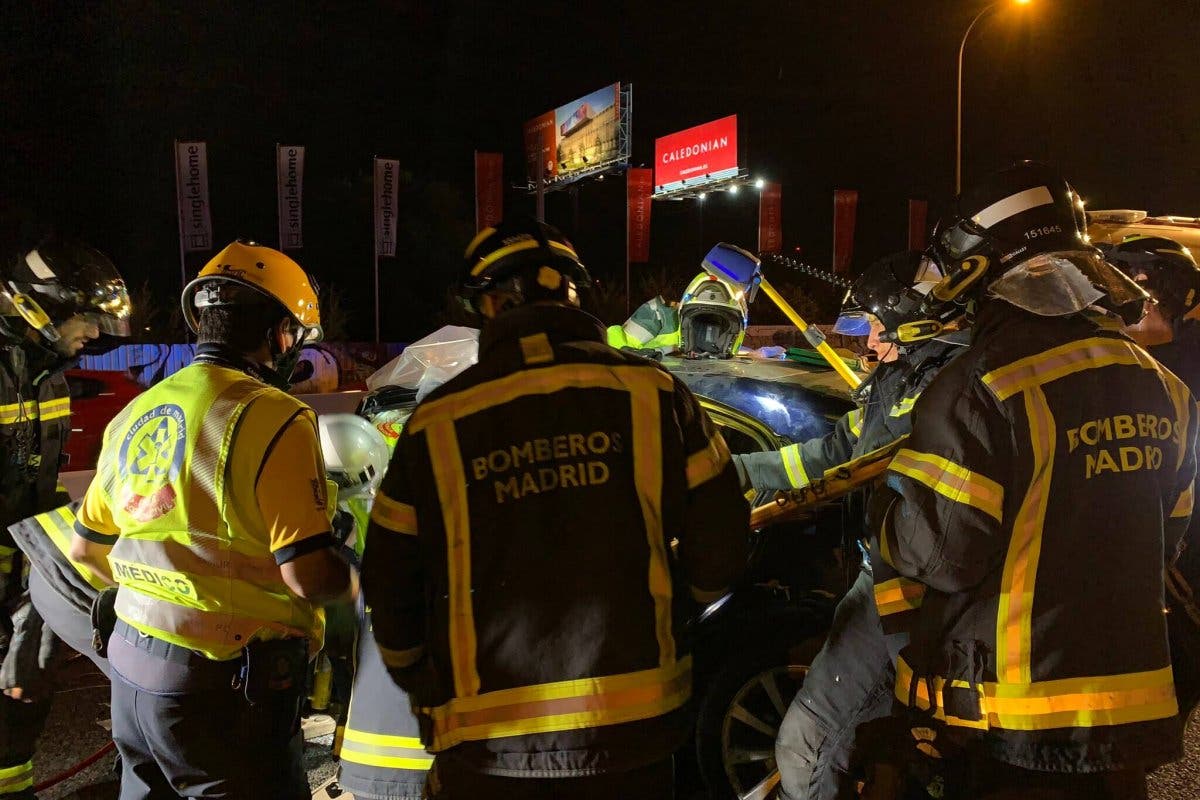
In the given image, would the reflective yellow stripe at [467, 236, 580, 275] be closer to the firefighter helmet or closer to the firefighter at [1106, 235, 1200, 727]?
the firefighter at [1106, 235, 1200, 727]

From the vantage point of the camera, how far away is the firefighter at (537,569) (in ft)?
5.70

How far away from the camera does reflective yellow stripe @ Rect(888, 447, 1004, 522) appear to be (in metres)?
1.90

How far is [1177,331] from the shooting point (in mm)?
3957

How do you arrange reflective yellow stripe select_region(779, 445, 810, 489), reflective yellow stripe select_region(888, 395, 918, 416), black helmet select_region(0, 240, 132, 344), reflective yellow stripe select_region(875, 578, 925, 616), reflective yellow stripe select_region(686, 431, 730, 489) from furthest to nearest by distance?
black helmet select_region(0, 240, 132, 344) → reflective yellow stripe select_region(779, 445, 810, 489) → reflective yellow stripe select_region(888, 395, 918, 416) → reflective yellow stripe select_region(875, 578, 925, 616) → reflective yellow stripe select_region(686, 431, 730, 489)

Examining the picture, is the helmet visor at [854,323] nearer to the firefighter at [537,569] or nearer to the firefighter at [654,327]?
the firefighter at [654,327]

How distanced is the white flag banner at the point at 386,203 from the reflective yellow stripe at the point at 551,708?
989 inches

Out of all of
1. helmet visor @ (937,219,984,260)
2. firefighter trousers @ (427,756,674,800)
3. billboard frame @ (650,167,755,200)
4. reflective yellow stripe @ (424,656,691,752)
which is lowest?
firefighter trousers @ (427,756,674,800)

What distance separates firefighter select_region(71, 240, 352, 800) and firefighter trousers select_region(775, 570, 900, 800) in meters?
1.59

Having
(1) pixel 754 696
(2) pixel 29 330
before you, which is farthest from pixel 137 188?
(1) pixel 754 696

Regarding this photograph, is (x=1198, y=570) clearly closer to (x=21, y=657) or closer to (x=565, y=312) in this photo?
(x=565, y=312)

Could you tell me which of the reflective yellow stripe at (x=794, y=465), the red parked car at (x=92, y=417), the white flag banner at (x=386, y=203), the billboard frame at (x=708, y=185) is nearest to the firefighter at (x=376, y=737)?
the reflective yellow stripe at (x=794, y=465)

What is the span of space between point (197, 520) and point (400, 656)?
0.71 meters

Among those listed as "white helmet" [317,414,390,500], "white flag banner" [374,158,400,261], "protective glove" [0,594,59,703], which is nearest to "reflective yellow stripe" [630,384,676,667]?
"white helmet" [317,414,390,500]

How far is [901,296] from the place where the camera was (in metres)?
3.39
